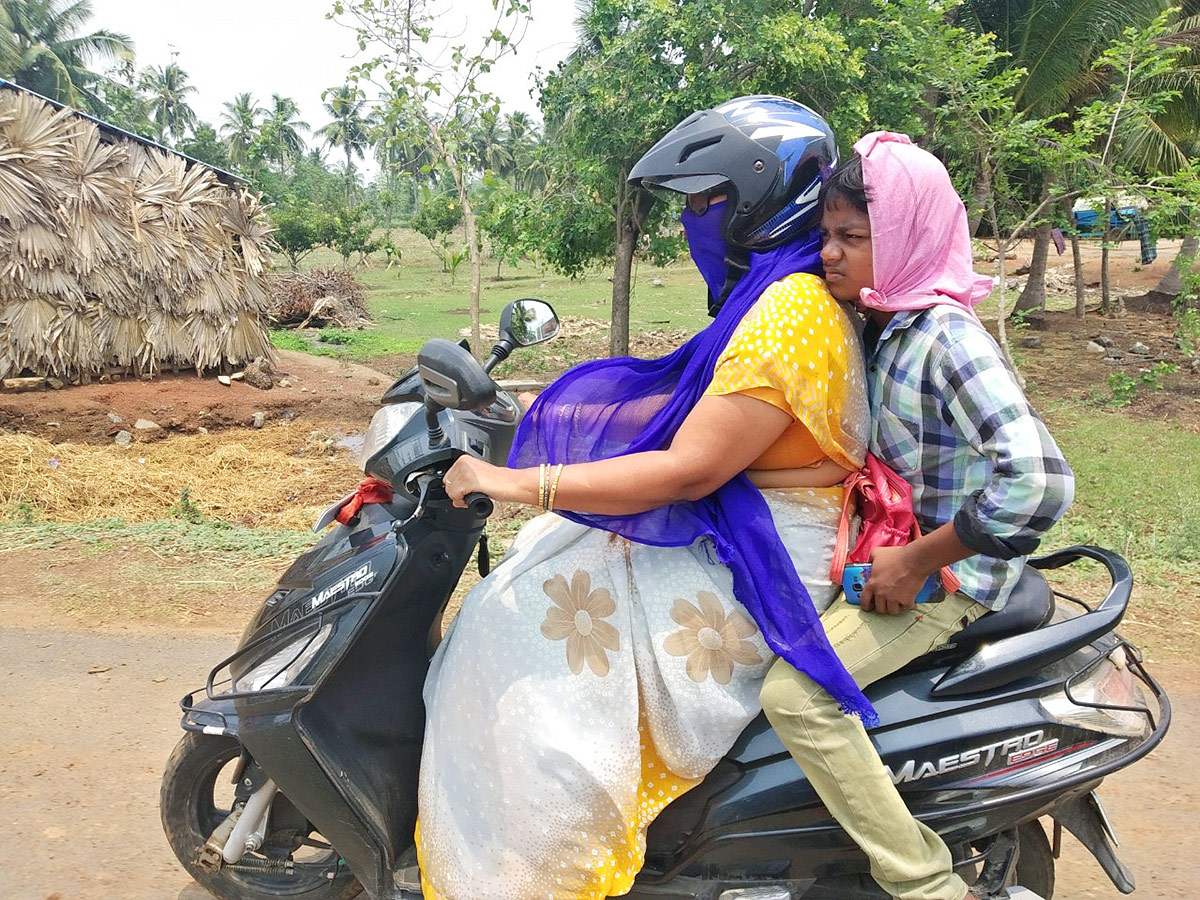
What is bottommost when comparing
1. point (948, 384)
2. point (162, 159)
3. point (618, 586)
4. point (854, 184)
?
point (618, 586)

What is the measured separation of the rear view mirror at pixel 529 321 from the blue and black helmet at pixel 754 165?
1.18 ft

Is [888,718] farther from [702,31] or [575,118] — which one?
[575,118]

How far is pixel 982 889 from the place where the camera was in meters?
2.05

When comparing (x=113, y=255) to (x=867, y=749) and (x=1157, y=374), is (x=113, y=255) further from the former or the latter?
(x=1157, y=374)

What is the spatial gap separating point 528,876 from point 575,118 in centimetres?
797

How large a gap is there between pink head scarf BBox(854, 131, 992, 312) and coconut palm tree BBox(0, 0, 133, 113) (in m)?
38.3

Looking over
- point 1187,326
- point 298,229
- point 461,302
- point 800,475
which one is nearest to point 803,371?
point 800,475

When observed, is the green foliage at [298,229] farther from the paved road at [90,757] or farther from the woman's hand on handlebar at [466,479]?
the woman's hand on handlebar at [466,479]

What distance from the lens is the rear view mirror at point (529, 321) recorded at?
83.4 inches

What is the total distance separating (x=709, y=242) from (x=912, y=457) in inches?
25.7

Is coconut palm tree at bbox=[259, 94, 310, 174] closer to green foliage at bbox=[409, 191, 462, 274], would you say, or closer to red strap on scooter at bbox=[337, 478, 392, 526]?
green foliage at bbox=[409, 191, 462, 274]

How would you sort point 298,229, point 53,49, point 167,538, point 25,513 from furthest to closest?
1. point 53,49
2. point 298,229
3. point 25,513
4. point 167,538

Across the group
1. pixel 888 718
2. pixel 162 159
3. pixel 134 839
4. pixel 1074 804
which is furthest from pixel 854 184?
pixel 162 159

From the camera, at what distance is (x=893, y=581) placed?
1.77 meters
